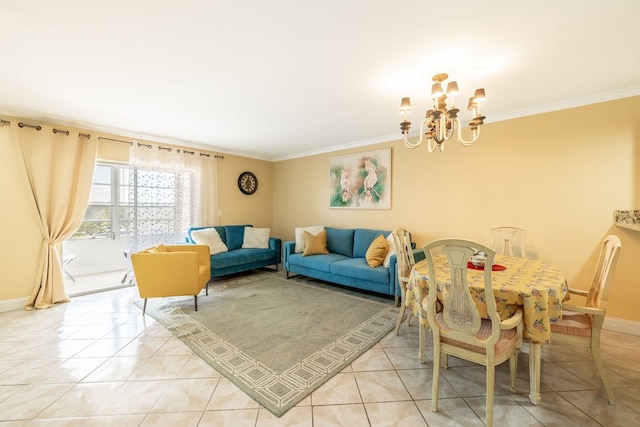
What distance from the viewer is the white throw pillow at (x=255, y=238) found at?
16.2ft

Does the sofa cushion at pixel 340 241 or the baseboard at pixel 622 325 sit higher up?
the sofa cushion at pixel 340 241

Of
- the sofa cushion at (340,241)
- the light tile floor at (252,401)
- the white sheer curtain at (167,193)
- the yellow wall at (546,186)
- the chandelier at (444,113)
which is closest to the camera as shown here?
the light tile floor at (252,401)

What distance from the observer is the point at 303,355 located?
220 centimetres

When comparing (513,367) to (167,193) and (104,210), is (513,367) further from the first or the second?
(104,210)

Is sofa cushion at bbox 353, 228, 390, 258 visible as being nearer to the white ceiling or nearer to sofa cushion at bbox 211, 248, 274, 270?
sofa cushion at bbox 211, 248, 274, 270

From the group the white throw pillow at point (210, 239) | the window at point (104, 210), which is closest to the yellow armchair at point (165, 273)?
the white throw pillow at point (210, 239)

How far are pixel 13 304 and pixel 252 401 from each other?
3.63m

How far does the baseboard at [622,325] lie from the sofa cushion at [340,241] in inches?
120

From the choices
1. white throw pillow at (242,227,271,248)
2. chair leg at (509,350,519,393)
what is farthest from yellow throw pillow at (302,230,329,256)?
chair leg at (509,350,519,393)

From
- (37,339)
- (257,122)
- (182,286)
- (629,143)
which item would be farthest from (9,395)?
→ (629,143)

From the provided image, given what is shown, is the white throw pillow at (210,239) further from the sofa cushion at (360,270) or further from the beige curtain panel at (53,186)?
the sofa cushion at (360,270)

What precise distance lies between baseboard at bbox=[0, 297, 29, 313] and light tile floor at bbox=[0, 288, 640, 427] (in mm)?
920

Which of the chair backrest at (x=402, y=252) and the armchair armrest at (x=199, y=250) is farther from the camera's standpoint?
the armchair armrest at (x=199, y=250)

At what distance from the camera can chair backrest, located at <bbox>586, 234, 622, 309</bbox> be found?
163 cm
